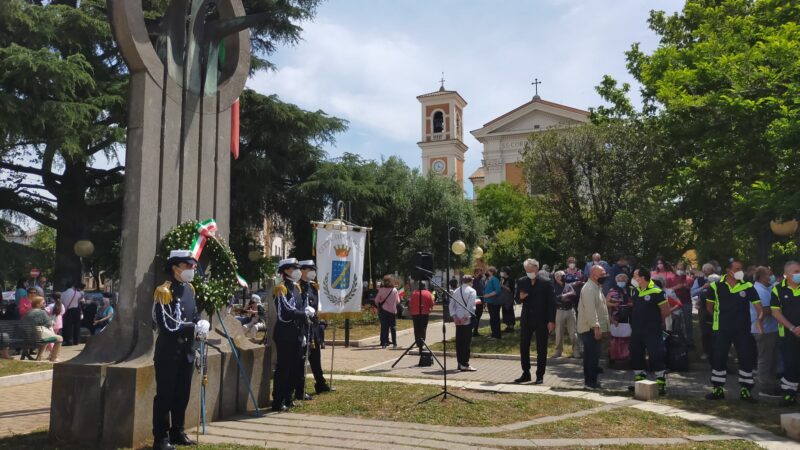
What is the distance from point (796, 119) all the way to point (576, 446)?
7.24m

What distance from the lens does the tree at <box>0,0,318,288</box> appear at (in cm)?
1955

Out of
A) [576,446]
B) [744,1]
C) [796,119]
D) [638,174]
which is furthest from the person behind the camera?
[638,174]

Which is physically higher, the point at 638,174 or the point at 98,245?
the point at 638,174

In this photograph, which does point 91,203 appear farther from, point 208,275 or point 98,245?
point 208,275

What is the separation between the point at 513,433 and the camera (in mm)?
6641

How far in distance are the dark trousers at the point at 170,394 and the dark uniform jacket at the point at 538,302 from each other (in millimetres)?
5889

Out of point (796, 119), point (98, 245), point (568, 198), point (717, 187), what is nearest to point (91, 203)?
point (98, 245)

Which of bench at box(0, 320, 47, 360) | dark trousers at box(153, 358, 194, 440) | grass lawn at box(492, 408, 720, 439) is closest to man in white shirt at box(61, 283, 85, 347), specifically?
bench at box(0, 320, 47, 360)

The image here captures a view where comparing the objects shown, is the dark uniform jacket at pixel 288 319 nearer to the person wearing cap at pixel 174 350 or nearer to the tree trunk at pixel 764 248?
the person wearing cap at pixel 174 350

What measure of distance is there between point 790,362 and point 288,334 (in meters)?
7.04

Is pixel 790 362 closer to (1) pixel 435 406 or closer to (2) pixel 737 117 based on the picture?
(1) pixel 435 406

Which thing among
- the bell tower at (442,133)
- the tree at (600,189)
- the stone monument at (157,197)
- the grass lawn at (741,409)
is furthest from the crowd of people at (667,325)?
the bell tower at (442,133)

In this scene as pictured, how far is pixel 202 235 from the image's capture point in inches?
282

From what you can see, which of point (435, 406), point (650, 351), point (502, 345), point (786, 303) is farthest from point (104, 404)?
point (502, 345)
